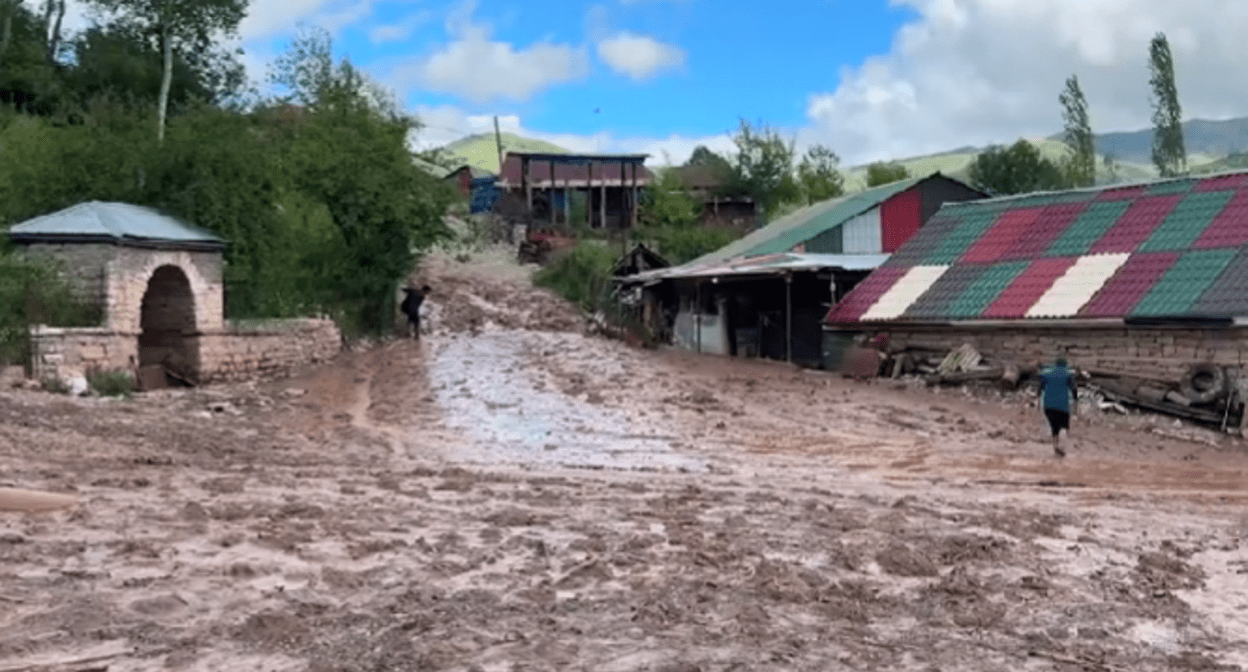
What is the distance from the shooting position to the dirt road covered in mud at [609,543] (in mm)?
5926

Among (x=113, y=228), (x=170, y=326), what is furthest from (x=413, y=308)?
(x=113, y=228)

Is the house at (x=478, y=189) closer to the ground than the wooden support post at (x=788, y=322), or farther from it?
farther from it

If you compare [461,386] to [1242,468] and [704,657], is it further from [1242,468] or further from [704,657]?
[704,657]

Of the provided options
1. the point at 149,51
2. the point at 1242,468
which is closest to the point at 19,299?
the point at 1242,468

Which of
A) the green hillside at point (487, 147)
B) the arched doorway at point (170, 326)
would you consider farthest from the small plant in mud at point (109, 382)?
the green hillside at point (487, 147)

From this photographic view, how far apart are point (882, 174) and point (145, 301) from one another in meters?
42.7

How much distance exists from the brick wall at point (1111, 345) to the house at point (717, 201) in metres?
34.7

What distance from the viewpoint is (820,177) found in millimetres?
60781

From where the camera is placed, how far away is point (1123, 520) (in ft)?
34.7

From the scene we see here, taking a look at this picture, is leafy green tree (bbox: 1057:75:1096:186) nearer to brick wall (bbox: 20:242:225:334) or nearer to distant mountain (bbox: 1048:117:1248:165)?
brick wall (bbox: 20:242:225:334)

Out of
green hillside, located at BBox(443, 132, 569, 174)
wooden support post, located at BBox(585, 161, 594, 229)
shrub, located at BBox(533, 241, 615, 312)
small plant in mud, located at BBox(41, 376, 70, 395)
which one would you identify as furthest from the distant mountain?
small plant in mud, located at BBox(41, 376, 70, 395)

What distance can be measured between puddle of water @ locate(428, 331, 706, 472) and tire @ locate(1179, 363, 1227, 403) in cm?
821

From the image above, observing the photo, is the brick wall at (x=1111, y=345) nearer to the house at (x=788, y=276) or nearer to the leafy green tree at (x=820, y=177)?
the house at (x=788, y=276)

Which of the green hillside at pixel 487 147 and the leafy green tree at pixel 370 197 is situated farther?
the green hillside at pixel 487 147
